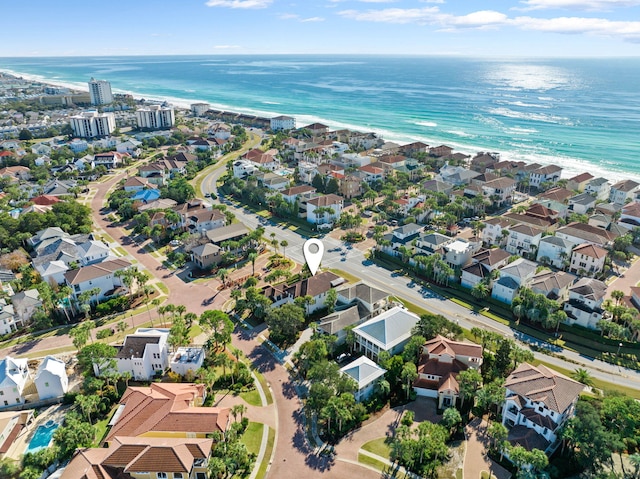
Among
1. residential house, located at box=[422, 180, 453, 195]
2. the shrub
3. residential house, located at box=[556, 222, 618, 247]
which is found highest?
residential house, located at box=[422, 180, 453, 195]

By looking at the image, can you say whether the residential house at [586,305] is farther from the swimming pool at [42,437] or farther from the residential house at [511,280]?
the swimming pool at [42,437]

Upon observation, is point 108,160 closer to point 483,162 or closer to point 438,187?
point 438,187

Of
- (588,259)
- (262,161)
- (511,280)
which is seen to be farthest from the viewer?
(262,161)

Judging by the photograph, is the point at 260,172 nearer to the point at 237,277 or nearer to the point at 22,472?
the point at 237,277

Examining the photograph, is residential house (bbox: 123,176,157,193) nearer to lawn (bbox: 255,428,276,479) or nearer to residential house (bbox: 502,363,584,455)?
lawn (bbox: 255,428,276,479)

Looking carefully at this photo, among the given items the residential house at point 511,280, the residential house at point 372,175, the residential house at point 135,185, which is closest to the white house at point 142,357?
the residential house at point 511,280

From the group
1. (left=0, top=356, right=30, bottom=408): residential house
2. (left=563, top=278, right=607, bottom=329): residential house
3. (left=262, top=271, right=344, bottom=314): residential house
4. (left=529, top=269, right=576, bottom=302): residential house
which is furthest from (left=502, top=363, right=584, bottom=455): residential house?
(left=0, top=356, right=30, bottom=408): residential house

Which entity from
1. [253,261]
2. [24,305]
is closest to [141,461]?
[24,305]
